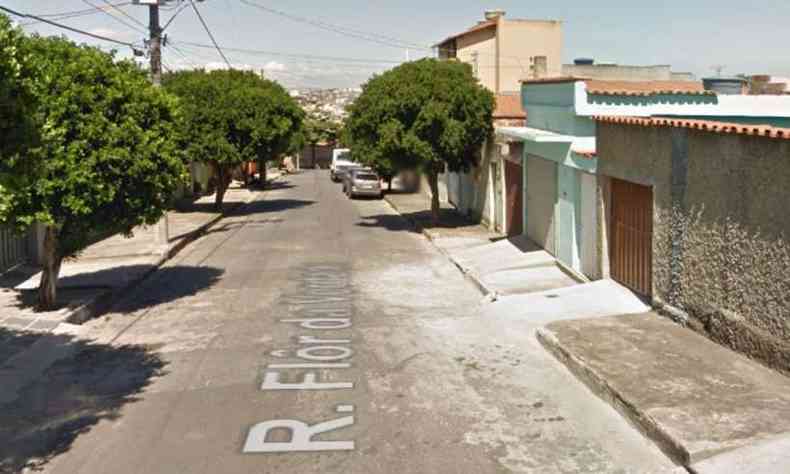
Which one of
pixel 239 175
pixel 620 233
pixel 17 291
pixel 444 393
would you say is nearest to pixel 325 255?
pixel 17 291

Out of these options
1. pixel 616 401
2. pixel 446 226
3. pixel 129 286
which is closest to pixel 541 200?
pixel 446 226

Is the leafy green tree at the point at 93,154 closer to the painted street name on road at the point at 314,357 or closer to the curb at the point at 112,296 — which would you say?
the curb at the point at 112,296

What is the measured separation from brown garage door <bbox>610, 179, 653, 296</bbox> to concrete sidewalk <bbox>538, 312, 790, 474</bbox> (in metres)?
1.36

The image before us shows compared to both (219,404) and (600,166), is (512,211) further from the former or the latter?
(219,404)

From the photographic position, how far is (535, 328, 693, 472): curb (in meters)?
7.31

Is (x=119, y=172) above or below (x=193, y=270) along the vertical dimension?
above

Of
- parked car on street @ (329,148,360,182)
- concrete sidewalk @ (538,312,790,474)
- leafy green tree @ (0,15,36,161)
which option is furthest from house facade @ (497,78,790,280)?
parked car on street @ (329,148,360,182)

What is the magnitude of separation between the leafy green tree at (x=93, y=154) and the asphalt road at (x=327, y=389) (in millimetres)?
1728

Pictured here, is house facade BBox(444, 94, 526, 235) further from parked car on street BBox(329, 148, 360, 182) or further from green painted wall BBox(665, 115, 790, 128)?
parked car on street BBox(329, 148, 360, 182)

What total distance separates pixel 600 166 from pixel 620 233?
4.32ft

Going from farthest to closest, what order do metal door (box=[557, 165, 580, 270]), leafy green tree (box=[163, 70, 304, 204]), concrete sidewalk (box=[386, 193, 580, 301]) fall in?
leafy green tree (box=[163, 70, 304, 204]) < metal door (box=[557, 165, 580, 270]) < concrete sidewalk (box=[386, 193, 580, 301])

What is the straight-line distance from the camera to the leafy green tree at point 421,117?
24609 mm

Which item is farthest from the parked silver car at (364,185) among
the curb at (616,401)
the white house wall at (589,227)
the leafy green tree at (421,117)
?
the curb at (616,401)

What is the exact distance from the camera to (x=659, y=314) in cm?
1240
